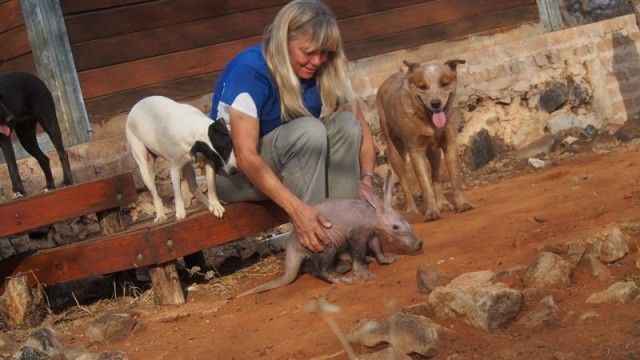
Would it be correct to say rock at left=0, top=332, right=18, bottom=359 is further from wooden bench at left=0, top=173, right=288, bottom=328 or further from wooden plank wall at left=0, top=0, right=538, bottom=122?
wooden plank wall at left=0, top=0, right=538, bottom=122

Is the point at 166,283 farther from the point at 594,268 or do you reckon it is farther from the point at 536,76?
the point at 536,76

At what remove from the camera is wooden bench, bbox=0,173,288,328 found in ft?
17.2

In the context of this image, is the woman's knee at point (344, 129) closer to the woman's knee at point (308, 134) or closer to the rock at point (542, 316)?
the woman's knee at point (308, 134)

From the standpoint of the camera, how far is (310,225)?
473 centimetres

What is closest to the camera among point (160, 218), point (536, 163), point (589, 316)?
point (589, 316)

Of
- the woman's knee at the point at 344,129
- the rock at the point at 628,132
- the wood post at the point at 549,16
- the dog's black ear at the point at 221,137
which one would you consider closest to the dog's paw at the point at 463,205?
the woman's knee at the point at 344,129

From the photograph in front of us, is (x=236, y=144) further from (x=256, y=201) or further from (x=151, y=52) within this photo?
(x=151, y=52)

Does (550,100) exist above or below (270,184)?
below

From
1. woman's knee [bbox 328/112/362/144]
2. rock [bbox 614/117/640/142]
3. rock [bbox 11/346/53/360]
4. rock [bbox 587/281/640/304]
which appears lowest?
rock [bbox 614/117/640/142]

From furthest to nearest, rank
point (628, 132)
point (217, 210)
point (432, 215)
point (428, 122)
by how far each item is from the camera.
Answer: point (628, 132)
point (428, 122)
point (432, 215)
point (217, 210)

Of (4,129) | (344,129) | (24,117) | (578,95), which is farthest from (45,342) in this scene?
(578,95)

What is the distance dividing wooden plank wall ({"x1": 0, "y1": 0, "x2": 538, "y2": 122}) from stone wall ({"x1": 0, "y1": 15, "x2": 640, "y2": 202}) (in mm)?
471

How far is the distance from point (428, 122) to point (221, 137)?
84.5 inches

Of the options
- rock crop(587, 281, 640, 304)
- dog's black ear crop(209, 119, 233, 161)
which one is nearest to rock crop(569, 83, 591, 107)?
dog's black ear crop(209, 119, 233, 161)
